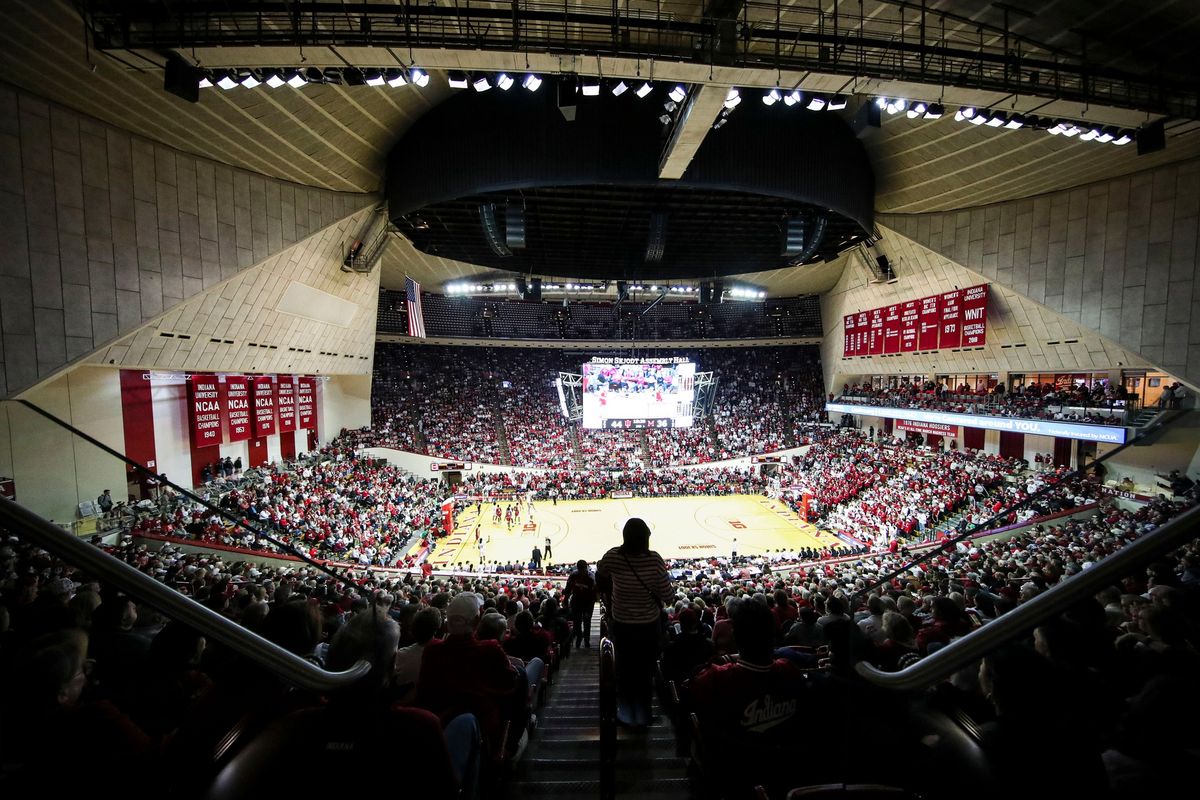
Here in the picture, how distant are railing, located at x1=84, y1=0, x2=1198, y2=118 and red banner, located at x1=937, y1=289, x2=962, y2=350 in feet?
37.2

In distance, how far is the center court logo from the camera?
2260 millimetres

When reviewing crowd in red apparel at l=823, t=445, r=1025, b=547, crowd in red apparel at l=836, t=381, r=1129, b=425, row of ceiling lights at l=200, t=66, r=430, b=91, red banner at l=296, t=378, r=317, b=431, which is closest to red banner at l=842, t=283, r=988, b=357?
crowd in red apparel at l=836, t=381, r=1129, b=425

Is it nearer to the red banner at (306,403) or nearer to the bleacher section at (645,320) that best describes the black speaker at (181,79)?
the red banner at (306,403)

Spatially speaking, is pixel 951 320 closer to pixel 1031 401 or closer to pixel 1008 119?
pixel 1031 401

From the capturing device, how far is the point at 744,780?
91.2 inches

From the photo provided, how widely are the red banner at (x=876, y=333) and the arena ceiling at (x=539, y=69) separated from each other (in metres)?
12.1

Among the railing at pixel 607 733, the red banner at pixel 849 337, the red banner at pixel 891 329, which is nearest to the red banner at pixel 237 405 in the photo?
A: the railing at pixel 607 733

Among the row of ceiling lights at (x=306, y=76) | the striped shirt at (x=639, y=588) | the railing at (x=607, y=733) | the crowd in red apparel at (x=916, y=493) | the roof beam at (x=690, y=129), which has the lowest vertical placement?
the crowd in red apparel at (x=916, y=493)

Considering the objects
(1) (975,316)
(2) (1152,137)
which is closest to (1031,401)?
(1) (975,316)

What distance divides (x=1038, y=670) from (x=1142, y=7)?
37.4 ft

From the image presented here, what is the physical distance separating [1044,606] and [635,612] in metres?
2.45

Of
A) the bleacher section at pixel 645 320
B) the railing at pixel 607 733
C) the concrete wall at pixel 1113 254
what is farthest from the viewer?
the bleacher section at pixel 645 320

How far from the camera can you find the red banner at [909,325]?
73.4 ft

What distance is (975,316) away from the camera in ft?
62.8
